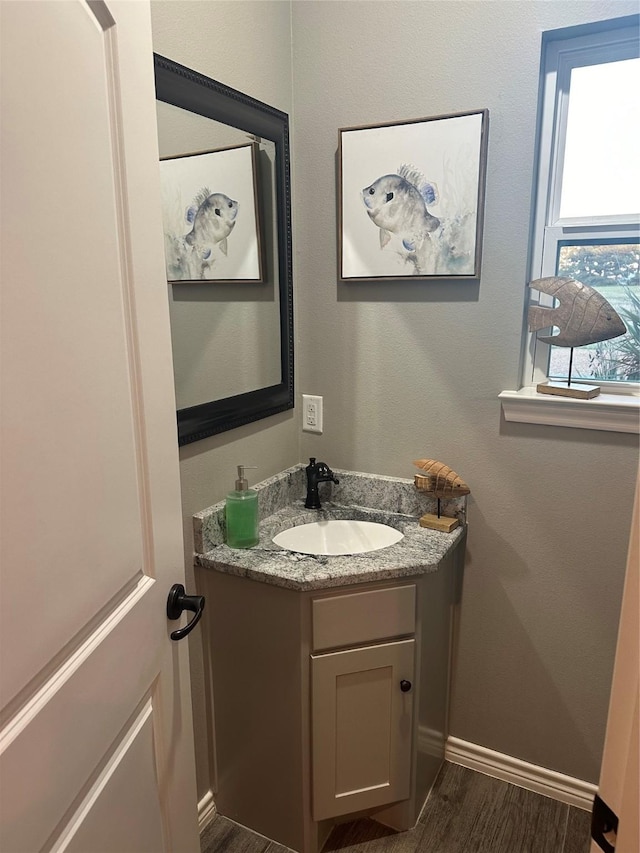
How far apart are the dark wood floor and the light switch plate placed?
1184mm

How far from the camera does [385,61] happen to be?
5.49 ft

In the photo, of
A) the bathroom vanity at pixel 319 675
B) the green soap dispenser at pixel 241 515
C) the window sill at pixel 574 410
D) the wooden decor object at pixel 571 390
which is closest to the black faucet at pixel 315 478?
the bathroom vanity at pixel 319 675

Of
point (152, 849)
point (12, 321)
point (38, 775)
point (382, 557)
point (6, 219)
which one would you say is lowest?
point (152, 849)

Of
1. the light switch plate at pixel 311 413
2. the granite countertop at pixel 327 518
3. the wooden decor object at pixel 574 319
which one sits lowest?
the granite countertop at pixel 327 518

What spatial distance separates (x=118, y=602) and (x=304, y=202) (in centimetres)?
137

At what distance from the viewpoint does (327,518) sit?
188 cm

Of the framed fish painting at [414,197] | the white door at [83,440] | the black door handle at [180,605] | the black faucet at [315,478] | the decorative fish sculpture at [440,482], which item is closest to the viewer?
the white door at [83,440]

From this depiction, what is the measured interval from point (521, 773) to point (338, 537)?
93 cm

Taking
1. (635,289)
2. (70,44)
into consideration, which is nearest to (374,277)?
(635,289)

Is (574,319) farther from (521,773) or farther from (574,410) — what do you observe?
(521,773)

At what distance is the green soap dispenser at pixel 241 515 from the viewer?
5.35 feet

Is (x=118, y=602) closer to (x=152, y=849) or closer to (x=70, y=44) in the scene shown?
(x=152, y=849)

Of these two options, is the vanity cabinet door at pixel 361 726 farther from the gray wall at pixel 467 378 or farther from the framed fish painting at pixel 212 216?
the framed fish painting at pixel 212 216

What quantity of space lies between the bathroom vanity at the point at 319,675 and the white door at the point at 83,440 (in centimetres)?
53
